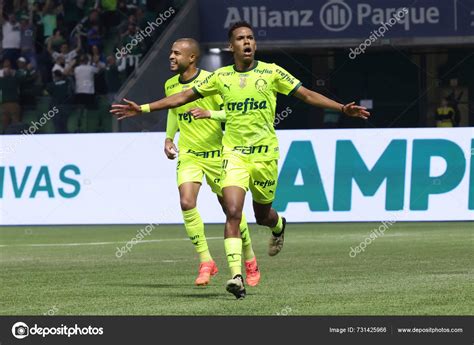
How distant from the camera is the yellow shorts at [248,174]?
39.9 feet

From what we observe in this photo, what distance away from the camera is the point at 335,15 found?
29047 millimetres

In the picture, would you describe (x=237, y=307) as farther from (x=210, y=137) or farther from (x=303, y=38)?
(x=303, y=38)

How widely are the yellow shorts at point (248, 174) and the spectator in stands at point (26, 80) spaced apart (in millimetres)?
16310

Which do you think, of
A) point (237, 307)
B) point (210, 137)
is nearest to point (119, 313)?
point (237, 307)

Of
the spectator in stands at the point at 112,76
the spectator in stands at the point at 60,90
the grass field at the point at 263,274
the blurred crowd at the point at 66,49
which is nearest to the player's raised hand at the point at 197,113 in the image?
the grass field at the point at 263,274

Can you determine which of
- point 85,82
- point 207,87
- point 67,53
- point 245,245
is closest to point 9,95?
point 85,82

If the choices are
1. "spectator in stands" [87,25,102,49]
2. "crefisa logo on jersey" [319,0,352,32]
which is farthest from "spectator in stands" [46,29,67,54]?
"crefisa logo on jersey" [319,0,352,32]

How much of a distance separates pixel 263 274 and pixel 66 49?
15.7m

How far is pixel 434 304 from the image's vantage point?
1098 centimetres

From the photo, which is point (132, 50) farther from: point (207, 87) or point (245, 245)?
point (207, 87)

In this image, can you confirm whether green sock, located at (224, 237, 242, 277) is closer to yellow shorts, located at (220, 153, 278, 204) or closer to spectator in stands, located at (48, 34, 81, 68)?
yellow shorts, located at (220, 153, 278, 204)

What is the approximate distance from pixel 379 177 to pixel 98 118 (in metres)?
7.22

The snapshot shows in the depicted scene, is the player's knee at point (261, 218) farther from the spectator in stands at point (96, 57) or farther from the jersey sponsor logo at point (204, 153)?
the spectator in stands at point (96, 57)

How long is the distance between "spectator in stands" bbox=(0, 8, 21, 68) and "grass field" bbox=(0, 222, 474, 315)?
7710 millimetres
